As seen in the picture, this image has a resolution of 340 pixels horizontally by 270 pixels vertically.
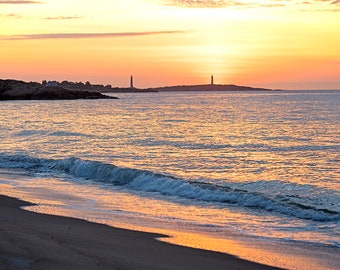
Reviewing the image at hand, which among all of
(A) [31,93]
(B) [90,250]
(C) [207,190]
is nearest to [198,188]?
(C) [207,190]

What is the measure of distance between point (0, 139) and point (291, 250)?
3268cm

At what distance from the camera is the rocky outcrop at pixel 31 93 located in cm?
16512

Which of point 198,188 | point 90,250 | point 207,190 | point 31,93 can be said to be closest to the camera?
point 90,250

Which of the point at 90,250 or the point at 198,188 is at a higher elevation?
the point at 90,250

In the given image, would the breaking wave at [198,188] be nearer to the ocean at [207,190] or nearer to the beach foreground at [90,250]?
the ocean at [207,190]

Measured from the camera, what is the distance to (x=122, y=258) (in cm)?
870

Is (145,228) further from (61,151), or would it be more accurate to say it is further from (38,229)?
(61,151)

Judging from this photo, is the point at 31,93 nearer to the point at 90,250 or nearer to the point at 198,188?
the point at 198,188

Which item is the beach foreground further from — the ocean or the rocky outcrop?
the rocky outcrop

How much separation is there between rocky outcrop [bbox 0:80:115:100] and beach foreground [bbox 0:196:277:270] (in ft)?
522

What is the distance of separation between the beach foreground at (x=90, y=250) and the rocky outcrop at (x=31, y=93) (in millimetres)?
159159

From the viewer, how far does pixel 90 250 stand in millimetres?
9141

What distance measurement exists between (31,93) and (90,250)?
544ft

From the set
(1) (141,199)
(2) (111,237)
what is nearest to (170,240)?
(2) (111,237)
